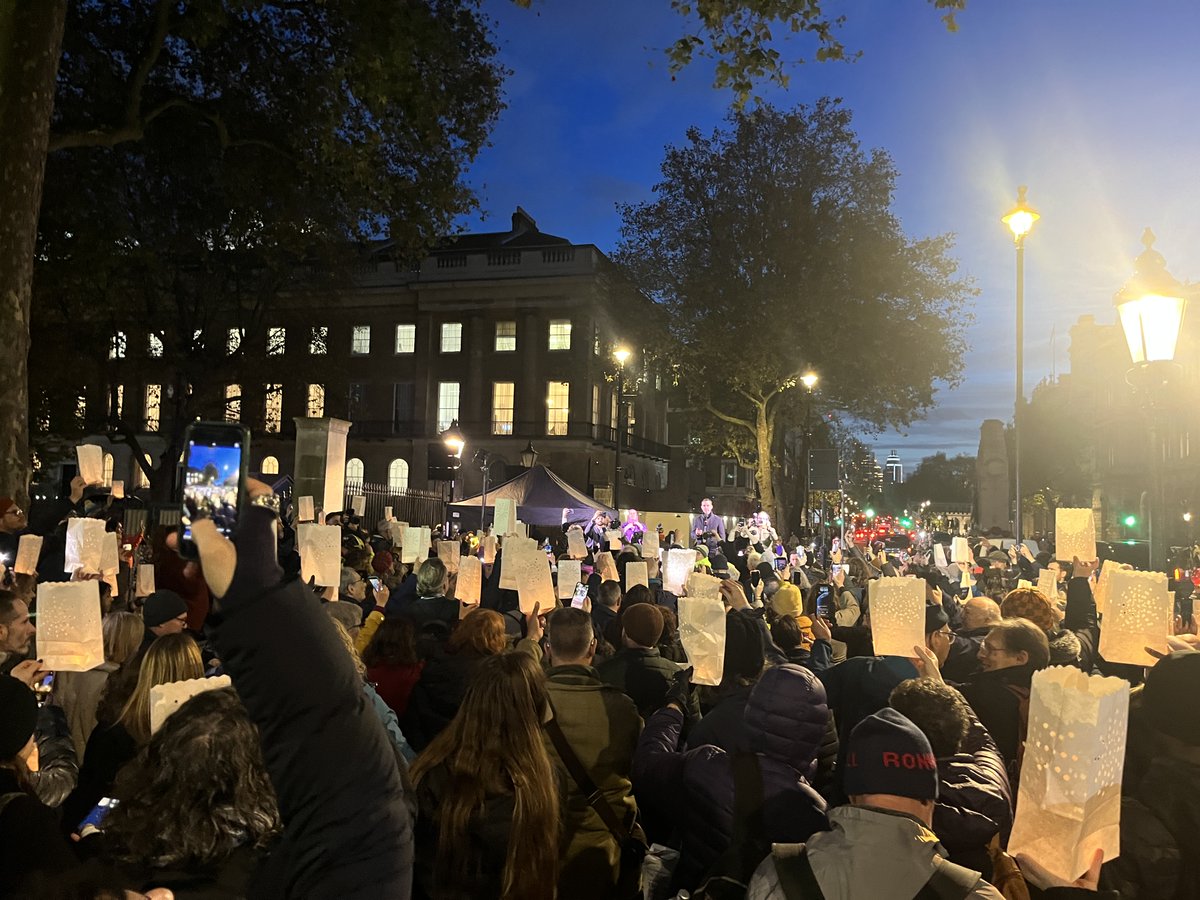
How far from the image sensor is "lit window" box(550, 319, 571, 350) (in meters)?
45.0

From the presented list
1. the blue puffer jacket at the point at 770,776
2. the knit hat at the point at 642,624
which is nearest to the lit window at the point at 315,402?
the knit hat at the point at 642,624

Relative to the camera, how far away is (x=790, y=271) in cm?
2927

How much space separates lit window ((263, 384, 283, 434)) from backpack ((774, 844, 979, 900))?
1151 inches

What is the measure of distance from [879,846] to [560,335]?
143 feet

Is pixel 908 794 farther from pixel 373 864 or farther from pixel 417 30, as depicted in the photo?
pixel 417 30

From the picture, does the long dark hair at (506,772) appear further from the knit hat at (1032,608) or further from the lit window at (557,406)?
the lit window at (557,406)

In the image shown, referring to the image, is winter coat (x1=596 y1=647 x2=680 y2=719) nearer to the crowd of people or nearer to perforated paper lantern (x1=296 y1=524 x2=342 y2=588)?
the crowd of people

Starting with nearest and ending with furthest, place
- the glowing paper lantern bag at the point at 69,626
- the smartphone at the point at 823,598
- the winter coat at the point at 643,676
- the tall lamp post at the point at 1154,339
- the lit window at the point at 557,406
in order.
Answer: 1. the glowing paper lantern bag at the point at 69,626
2. the winter coat at the point at 643,676
3. the tall lamp post at the point at 1154,339
4. the smartphone at the point at 823,598
5. the lit window at the point at 557,406

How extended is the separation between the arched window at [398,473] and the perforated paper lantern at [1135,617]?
43884mm

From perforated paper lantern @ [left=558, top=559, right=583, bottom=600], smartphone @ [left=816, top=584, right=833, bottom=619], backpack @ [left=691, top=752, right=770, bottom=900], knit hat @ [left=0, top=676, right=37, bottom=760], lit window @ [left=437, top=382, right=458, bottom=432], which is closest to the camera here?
knit hat @ [left=0, top=676, right=37, bottom=760]

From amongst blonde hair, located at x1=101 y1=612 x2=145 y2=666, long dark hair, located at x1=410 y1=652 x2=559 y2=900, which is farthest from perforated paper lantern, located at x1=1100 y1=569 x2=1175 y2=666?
blonde hair, located at x1=101 y1=612 x2=145 y2=666

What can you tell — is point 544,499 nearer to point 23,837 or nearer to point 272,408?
point 23,837

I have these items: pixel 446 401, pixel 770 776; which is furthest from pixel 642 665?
pixel 446 401

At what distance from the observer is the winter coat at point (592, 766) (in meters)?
3.22
